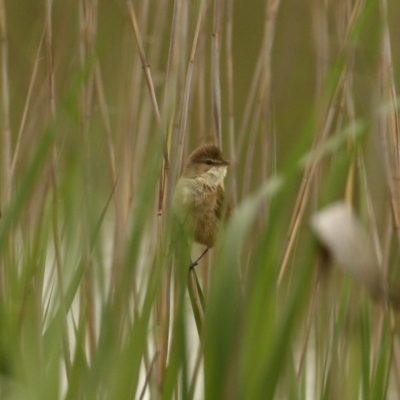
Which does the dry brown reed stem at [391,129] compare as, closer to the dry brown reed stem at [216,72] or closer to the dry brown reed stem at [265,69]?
the dry brown reed stem at [265,69]

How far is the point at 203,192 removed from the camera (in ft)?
8.43

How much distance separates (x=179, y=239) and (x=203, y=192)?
0.97 m

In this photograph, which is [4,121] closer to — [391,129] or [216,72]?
[216,72]

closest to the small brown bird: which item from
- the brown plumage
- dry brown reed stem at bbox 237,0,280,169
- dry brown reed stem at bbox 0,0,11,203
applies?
the brown plumage

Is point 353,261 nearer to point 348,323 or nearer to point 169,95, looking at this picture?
point 169,95

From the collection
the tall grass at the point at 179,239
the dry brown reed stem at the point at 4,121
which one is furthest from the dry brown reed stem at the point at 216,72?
the dry brown reed stem at the point at 4,121

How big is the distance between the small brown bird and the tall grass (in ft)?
0.27

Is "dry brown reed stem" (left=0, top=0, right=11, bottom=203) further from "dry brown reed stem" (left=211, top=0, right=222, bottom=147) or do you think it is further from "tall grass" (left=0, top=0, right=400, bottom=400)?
"dry brown reed stem" (left=211, top=0, right=222, bottom=147)

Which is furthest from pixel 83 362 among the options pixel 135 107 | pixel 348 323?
pixel 135 107

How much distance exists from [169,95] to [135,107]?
615mm

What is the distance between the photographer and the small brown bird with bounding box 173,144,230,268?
8.07 feet

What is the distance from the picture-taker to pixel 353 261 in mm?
979

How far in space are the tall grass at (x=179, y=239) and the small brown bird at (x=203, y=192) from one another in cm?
8

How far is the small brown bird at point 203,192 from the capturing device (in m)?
2.46
